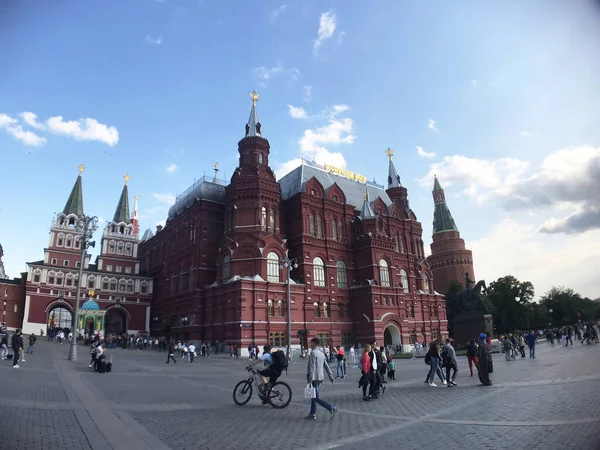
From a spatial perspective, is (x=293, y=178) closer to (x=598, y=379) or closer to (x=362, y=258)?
Result: (x=362, y=258)

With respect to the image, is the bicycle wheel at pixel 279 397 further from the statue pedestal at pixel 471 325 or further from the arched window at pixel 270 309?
the arched window at pixel 270 309

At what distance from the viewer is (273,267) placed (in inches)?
1912

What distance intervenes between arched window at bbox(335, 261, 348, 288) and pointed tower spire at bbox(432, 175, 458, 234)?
6841 centimetres

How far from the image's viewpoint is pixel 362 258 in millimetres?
55875

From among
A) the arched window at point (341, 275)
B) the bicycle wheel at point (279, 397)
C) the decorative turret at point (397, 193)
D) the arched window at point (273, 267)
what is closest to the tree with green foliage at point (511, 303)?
the decorative turret at point (397, 193)

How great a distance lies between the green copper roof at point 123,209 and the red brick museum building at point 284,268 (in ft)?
63.5

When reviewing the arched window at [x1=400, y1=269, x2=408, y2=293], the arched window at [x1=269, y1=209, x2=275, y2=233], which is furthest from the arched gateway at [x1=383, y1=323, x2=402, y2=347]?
the arched window at [x1=269, y1=209, x2=275, y2=233]

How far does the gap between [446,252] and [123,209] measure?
8201 cm

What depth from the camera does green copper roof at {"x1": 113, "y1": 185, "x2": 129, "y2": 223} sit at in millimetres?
79700

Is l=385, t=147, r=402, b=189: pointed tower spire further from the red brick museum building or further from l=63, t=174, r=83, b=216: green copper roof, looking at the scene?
l=63, t=174, r=83, b=216: green copper roof

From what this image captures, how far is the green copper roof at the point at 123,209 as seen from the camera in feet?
261

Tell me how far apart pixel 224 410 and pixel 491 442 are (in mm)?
7420

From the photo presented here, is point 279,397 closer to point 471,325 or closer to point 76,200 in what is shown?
point 471,325

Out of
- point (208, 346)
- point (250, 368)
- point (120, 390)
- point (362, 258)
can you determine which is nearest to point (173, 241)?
point (208, 346)
